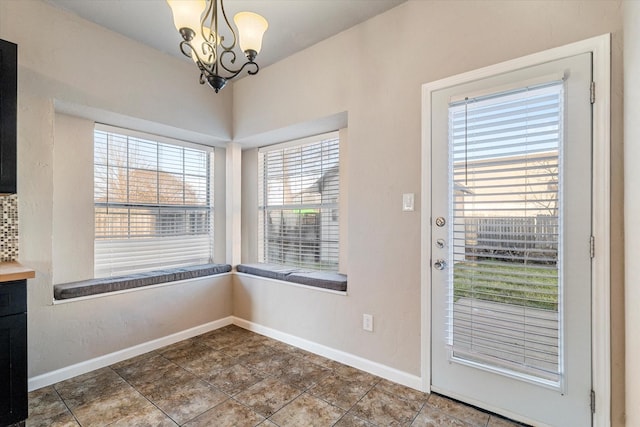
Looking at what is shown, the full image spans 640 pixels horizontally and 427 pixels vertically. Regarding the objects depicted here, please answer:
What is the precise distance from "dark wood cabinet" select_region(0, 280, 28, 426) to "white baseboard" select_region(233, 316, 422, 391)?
180 cm

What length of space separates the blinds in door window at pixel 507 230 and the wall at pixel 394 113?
0.78ft

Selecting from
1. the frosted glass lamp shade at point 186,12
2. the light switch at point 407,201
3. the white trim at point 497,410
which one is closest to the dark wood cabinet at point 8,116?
the frosted glass lamp shade at point 186,12

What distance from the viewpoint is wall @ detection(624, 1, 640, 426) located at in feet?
4.45

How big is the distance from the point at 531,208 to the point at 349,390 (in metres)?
1.66

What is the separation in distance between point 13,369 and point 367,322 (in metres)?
2.16

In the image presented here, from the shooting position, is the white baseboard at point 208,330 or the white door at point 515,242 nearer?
the white door at point 515,242

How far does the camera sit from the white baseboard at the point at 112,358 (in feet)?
7.17

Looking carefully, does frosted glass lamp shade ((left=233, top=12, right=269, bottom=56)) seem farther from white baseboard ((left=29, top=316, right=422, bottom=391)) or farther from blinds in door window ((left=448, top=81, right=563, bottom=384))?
white baseboard ((left=29, top=316, right=422, bottom=391))

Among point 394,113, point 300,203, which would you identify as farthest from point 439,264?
point 300,203

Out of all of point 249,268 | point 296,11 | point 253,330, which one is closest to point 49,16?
point 296,11

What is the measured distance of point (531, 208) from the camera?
5.72ft

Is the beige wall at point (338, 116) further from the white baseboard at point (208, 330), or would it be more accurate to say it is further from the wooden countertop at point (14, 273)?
the wooden countertop at point (14, 273)

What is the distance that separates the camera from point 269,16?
236 centimetres

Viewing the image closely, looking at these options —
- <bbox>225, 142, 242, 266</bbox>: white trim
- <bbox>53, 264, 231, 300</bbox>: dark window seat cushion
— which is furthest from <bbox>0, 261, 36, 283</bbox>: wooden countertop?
<bbox>225, 142, 242, 266</bbox>: white trim
